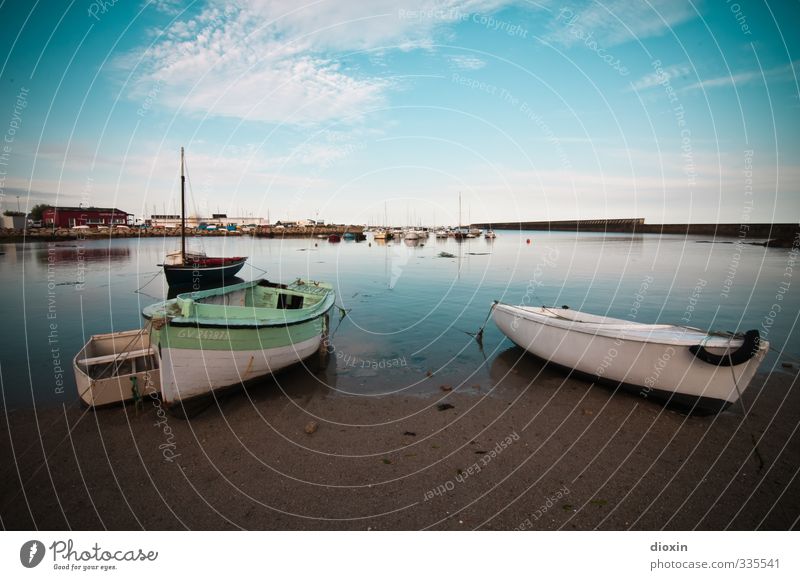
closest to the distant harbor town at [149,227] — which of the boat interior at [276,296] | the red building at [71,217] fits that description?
the red building at [71,217]

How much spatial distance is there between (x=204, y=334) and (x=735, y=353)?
38.6ft

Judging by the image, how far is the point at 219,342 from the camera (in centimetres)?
930

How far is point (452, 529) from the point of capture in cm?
573

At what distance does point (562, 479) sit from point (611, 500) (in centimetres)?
81

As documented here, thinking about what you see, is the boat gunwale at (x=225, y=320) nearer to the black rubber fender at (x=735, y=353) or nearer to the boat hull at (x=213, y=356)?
the boat hull at (x=213, y=356)

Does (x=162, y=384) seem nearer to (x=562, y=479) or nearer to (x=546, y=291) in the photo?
(x=562, y=479)

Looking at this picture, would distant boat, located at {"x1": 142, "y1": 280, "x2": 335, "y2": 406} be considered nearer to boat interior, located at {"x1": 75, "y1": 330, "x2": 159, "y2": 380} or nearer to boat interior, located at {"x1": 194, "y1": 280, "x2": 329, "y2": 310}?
boat interior, located at {"x1": 75, "y1": 330, "x2": 159, "y2": 380}

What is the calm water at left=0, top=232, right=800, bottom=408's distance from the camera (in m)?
12.4

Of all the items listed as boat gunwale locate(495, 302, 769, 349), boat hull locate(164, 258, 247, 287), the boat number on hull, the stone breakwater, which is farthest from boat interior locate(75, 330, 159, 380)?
the stone breakwater

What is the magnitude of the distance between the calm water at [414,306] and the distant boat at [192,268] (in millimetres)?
1741

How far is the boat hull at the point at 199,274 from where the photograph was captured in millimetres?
29047

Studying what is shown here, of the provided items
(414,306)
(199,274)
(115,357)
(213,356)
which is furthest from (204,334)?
(199,274)

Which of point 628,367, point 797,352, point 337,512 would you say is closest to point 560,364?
point 628,367

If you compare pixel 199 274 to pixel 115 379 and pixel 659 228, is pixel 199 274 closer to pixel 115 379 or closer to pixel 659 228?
pixel 115 379
